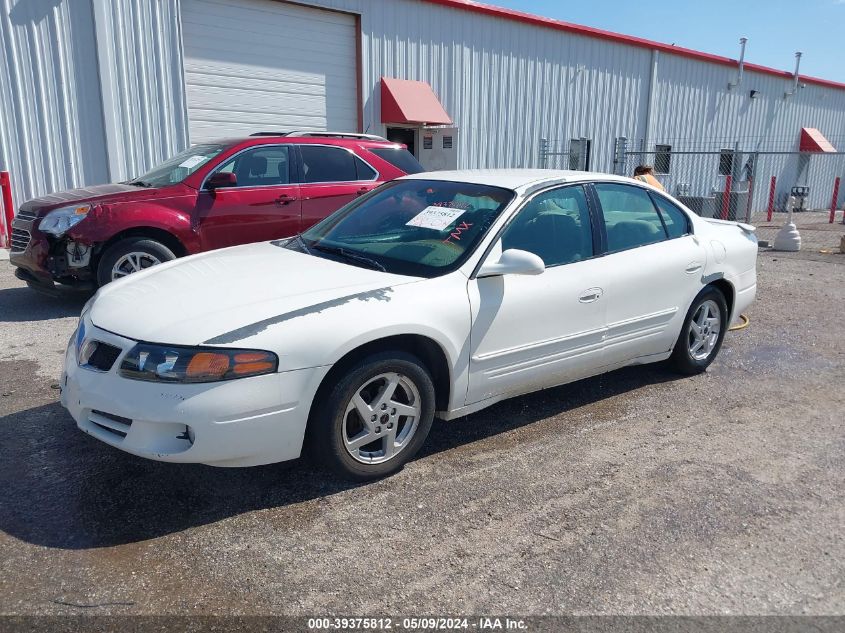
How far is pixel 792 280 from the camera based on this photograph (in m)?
9.50

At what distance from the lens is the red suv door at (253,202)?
266 inches

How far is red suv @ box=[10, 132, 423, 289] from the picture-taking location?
6238 mm

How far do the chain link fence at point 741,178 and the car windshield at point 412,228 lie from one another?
35.5 ft

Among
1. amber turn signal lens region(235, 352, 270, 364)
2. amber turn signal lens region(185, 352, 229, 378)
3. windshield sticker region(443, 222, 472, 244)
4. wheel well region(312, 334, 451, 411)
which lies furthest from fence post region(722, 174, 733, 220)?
amber turn signal lens region(185, 352, 229, 378)

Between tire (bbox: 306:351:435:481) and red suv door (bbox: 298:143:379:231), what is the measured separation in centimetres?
426

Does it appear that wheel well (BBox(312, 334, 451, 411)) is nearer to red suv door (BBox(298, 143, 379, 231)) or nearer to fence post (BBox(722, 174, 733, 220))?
red suv door (BBox(298, 143, 379, 231))

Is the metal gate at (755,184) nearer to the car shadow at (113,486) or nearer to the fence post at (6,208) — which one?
the fence post at (6,208)

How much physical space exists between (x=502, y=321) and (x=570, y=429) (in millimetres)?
941

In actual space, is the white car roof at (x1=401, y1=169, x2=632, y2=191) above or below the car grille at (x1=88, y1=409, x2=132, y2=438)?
above

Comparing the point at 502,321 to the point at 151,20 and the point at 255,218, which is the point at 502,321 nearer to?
the point at 255,218

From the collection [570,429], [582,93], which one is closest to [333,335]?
[570,429]

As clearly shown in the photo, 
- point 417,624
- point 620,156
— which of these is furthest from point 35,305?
point 620,156

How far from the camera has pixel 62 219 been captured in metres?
6.22

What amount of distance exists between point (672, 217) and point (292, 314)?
10.2 feet
